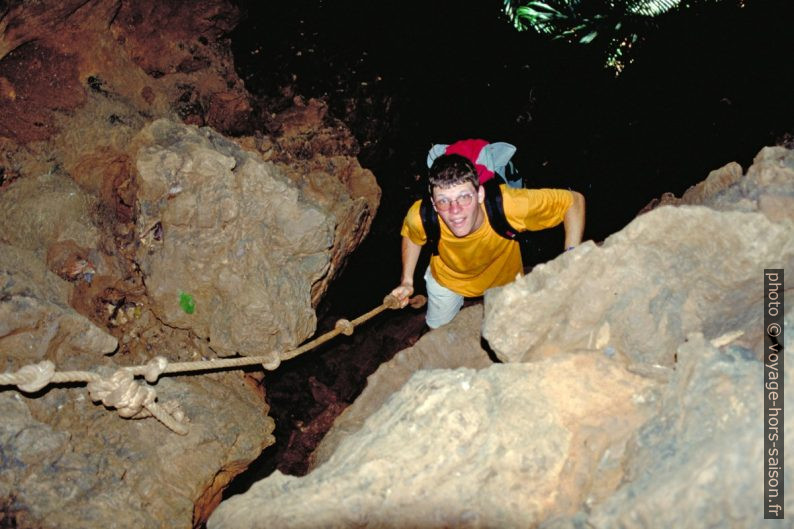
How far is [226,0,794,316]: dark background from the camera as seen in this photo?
13.8 feet

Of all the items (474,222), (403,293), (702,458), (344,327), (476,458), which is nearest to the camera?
(702,458)

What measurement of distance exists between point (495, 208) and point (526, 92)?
2.46m

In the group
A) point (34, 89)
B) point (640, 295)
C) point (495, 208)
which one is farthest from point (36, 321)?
point (640, 295)

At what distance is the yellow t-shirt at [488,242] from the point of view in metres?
3.05

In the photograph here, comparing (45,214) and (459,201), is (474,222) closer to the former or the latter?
(459,201)

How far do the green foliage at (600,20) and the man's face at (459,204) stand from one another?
2034 mm

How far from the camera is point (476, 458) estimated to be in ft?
5.76

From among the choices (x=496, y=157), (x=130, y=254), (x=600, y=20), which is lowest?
(x=130, y=254)

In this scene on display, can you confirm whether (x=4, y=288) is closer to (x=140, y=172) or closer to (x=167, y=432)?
(x=140, y=172)

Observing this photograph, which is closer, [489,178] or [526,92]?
[489,178]

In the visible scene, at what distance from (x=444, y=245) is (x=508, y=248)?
49 cm

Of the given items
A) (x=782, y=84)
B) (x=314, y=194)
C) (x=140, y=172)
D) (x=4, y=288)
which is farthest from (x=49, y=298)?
(x=782, y=84)

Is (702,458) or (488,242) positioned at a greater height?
(488,242)

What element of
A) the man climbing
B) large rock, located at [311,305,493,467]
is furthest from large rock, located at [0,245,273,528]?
the man climbing
